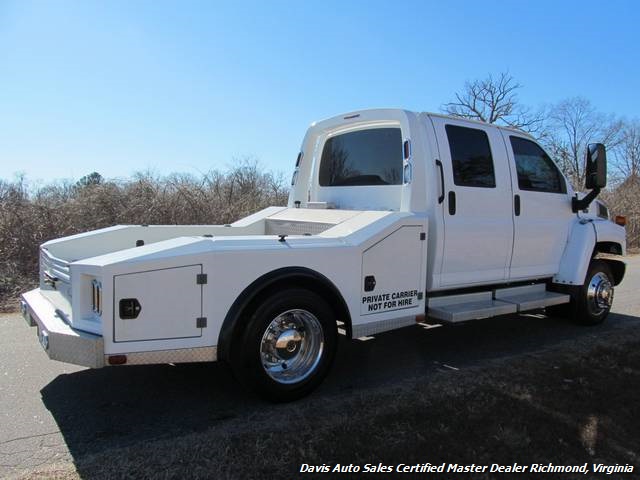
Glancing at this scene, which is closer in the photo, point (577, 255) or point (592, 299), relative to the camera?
point (577, 255)

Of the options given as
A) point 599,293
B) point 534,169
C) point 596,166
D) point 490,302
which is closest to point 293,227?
point 490,302

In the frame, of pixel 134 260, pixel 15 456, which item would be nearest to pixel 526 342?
pixel 134 260

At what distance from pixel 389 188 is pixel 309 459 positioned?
2858 millimetres

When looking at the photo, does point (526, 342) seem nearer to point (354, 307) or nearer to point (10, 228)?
point (354, 307)

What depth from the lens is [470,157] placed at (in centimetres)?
529

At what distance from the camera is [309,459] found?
9.93ft

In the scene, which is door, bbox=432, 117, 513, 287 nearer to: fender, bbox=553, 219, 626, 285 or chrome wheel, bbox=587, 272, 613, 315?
fender, bbox=553, 219, 626, 285

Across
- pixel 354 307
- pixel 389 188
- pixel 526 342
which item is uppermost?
pixel 389 188

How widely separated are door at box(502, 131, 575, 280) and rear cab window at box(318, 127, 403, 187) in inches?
56.6

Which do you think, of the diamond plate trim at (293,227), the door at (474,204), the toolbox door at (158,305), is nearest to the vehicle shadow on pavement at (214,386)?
the toolbox door at (158,305)

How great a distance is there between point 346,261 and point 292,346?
0.78 metres

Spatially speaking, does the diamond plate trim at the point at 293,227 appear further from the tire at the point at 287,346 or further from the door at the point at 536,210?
the door at the point at 536,210

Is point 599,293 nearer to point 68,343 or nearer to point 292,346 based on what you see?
point 292,346

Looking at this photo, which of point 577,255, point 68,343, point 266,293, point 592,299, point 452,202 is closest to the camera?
point 68,343
